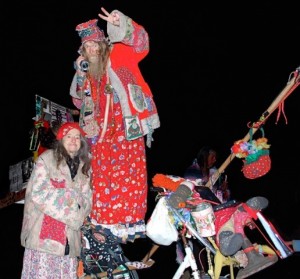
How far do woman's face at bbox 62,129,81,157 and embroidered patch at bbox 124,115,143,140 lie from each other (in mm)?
288

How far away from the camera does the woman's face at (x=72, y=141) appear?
9.86 ft

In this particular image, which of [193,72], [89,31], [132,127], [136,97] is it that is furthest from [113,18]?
[193,72]

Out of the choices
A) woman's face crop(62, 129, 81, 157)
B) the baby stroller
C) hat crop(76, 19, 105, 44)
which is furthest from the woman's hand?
the baby stroller

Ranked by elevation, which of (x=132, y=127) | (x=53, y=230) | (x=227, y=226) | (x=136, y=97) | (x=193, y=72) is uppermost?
(x=193, y=72)

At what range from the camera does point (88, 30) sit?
3.02 m

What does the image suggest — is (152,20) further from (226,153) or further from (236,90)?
(226,153)

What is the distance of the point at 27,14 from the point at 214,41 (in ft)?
6.58

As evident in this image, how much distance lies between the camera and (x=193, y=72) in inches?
229

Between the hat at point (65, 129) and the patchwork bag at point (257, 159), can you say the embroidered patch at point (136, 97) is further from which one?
the patchwork bag at point (257, 159)

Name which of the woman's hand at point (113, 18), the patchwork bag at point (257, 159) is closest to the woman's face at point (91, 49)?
the woman's hand at point (113, 18)

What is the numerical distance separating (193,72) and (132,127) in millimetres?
2912

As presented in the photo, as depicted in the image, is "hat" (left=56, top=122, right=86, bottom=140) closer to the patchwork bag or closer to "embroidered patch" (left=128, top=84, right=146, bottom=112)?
"embroidered patch" (left=128, top=84, right=146, bottom=112)

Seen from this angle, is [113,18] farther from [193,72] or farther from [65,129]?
[193,72]

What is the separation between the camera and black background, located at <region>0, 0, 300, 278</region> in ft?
17.5
